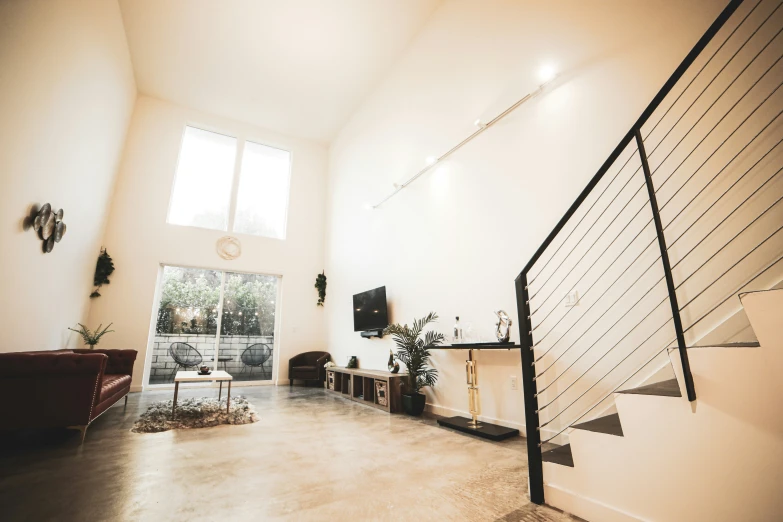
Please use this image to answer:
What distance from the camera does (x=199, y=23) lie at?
5426 mm

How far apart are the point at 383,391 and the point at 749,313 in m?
3.73

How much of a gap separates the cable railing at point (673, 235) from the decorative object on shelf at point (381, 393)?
200 cm

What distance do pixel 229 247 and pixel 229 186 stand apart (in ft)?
4.62

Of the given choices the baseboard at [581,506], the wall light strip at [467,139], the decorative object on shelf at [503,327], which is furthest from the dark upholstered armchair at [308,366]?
the baseboard at [581,506]

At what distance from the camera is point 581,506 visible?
1.60 metres

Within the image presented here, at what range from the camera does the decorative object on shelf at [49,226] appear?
3.67m

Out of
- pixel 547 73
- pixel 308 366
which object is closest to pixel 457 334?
pixel 547 73

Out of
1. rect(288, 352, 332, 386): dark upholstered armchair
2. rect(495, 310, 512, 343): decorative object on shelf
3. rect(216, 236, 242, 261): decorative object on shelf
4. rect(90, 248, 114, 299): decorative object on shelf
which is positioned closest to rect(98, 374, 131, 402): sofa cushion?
rect(90, 248, 114, 299): decorative object on shelf

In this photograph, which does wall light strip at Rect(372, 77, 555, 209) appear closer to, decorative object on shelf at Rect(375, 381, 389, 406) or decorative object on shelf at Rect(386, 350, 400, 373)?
decorative object on shelf at Rect(386, 350, 400, 373)

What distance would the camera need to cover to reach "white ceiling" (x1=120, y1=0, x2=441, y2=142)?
17.1 ft

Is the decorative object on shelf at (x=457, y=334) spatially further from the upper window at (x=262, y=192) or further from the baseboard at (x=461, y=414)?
the upper window at (x=262, y=192)

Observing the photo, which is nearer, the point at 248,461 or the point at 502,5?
the point at 248,461

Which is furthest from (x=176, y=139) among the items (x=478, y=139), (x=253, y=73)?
(x=478, y=139)

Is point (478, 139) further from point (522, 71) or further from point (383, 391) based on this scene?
point (383, 391)
